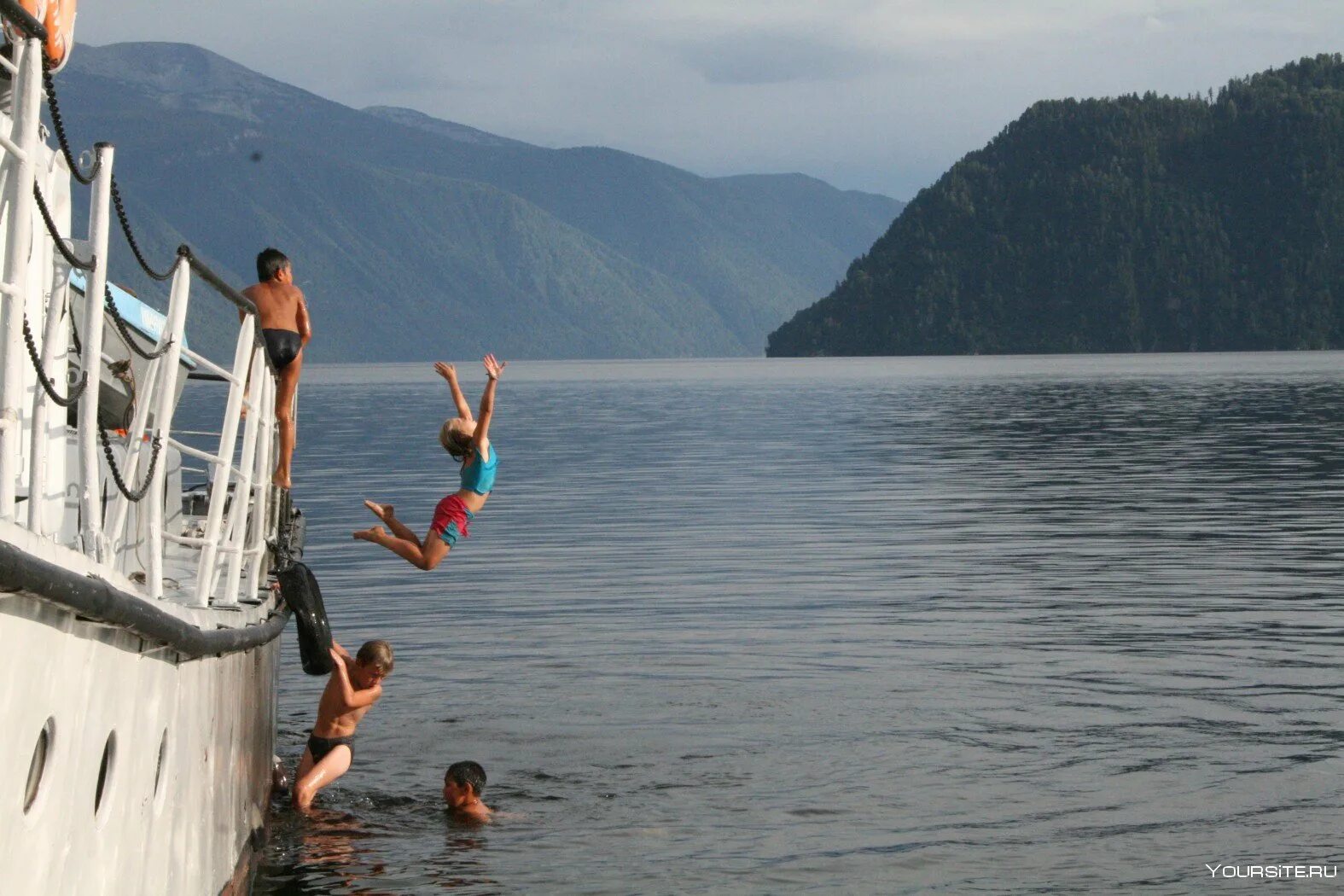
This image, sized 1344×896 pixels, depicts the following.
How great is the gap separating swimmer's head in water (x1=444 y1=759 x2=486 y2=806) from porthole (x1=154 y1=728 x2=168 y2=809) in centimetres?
453

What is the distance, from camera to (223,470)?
8.20 m

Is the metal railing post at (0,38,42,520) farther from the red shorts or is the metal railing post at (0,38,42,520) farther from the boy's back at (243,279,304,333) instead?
the boy's back at (243,279,304,333)

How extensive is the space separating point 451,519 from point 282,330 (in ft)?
6.32

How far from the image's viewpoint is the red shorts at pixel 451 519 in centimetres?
1002

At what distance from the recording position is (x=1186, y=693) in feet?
46.7

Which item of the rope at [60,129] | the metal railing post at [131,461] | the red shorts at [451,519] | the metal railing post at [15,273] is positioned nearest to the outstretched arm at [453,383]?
the red shorts at [451,519]

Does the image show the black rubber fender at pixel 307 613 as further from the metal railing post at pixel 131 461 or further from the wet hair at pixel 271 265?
the wet hair at pixel 271 265

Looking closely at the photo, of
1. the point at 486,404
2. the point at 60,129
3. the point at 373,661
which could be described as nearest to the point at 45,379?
the point at 60,129

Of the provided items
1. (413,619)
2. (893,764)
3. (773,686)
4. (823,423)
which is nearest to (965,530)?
(413,619)

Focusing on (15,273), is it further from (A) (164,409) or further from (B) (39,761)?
(A) (164,409)

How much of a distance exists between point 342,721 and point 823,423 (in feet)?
188

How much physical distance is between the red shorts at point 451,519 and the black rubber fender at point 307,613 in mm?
760

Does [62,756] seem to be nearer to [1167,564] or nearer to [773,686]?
[773,686]

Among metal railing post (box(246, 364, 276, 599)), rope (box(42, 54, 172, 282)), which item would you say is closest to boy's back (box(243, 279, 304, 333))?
metal railing post (box(246, 364, 276, 599))
